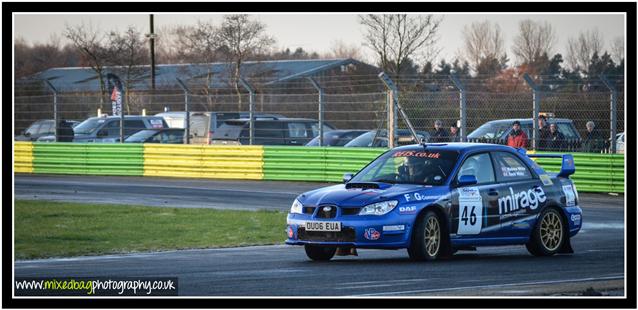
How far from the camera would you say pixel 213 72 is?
40.1m

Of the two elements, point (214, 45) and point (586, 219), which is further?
point (214, 45)

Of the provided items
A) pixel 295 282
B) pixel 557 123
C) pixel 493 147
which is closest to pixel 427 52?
pixel 557 123

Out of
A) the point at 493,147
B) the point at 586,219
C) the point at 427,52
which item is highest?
the point at 427,52

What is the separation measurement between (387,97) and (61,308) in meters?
17.6

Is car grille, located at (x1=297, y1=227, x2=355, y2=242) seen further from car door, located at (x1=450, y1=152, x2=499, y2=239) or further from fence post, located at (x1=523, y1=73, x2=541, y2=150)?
fence post, located at (x1=523, y1=73, x2=541, y2=150)

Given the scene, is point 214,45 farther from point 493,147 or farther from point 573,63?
point 493,147

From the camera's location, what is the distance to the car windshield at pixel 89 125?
3441cm

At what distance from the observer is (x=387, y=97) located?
25297 mm

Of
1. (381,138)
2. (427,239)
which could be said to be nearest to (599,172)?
(381,138)

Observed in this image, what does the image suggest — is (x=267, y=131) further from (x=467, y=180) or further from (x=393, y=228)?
(x=393, y=228)

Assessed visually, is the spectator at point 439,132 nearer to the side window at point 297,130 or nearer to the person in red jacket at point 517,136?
the person in red jacket at point 517,136

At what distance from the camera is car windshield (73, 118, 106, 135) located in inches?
1355

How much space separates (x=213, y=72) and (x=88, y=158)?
9674mm

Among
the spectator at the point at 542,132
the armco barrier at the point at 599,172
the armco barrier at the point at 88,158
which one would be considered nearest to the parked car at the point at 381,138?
the spectator at the point at 542,132
